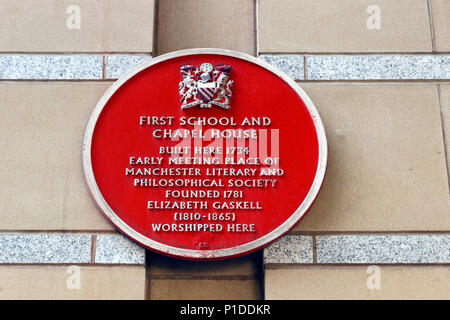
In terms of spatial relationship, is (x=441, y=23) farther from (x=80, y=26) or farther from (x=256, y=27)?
(x=80, y=26)

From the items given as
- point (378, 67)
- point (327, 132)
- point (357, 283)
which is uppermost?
point (378, 67)

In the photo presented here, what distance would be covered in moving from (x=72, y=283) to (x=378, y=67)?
374cm

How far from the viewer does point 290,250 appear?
16.7 ft

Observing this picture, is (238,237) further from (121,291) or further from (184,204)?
(121,291)

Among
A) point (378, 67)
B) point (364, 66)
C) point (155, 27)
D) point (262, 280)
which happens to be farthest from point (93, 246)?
point (378, 67)

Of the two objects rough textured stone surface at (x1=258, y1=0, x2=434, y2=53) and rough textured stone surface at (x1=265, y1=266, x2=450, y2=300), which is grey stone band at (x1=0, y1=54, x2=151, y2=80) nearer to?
rough textured stone surface at (x1=258, y1=0, x2=434, y2=53)

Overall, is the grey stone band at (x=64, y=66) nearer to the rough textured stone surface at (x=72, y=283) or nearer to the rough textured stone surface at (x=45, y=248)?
the rough textured stone surface at (x=45, y=248)

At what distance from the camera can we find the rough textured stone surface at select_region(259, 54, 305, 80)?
563 cm

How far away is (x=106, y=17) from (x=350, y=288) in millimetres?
3750

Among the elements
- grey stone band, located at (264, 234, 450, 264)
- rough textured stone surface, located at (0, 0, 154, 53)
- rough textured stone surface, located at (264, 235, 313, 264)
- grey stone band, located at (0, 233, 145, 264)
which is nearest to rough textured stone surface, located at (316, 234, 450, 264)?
grey stone band, located at (264, 234, 450, 264)

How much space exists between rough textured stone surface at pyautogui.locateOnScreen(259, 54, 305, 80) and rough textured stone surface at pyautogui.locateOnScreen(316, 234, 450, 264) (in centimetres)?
171

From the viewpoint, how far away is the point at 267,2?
5.89 meters

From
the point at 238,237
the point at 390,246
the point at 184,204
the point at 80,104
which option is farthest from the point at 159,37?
the point at 390,246

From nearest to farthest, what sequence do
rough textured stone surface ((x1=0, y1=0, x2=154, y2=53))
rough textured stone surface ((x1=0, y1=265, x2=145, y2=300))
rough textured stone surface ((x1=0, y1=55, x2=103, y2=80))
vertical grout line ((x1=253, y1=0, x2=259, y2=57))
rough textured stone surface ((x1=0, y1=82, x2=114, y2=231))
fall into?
rough textured stone surface ((x1=0, y1=265, x2=145, y2=300)) < rough textured stone surface ((x1=0, y1=82, x2=114, y2=231)) < rough textured stone surface ((x1=0, y1=55, x2=103, y2=80)) < rough textured stone surface ((x1=0, y1=0, x2=154, y2=53)) < vertical grout line ((x1=253, y1=0, x2=259, y2=57))
